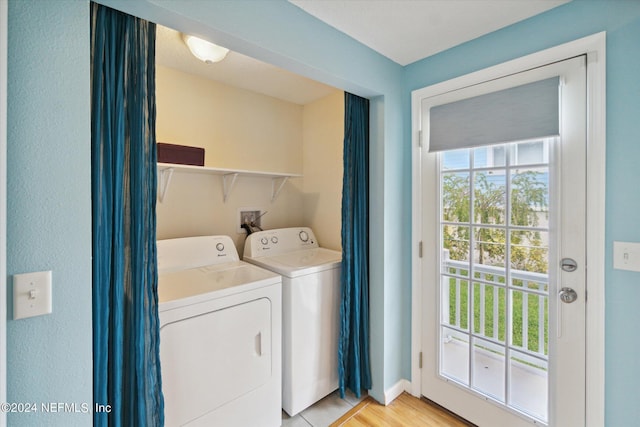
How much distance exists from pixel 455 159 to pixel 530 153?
40cm

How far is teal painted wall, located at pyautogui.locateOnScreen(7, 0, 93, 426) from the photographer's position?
0.80 m

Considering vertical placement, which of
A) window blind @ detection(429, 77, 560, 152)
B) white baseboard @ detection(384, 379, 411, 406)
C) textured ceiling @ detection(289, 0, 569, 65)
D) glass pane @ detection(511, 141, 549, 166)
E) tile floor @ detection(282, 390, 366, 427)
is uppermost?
textured ceiling @ detection(289, 0, 569, 65)

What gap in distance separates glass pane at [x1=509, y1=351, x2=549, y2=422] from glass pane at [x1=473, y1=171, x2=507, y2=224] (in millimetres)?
770

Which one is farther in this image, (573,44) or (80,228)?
(573,44)

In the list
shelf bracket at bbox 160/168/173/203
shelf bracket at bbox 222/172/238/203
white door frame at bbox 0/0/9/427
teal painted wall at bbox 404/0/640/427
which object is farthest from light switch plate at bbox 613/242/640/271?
shelf bracket at bbox 160/168/173/203

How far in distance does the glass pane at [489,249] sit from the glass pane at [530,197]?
12cm

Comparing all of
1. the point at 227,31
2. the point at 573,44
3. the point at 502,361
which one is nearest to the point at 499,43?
the point at 573,44

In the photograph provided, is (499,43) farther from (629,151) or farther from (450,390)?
(450,390)

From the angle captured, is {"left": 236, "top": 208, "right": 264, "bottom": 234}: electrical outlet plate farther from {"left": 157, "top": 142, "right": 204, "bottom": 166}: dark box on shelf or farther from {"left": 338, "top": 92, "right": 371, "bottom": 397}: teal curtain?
{"left": 338, "top": 92, "right": 371, "bottom": 397}: teal curtain

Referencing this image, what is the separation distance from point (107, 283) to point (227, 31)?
107 cm

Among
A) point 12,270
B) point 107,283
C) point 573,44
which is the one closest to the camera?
point 12,270

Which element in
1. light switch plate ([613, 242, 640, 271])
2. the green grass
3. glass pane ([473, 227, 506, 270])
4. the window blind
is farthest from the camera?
glass pane ([473, 227, 506, 270])

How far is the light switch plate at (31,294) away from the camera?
80 cm

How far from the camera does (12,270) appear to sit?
2.62ft
